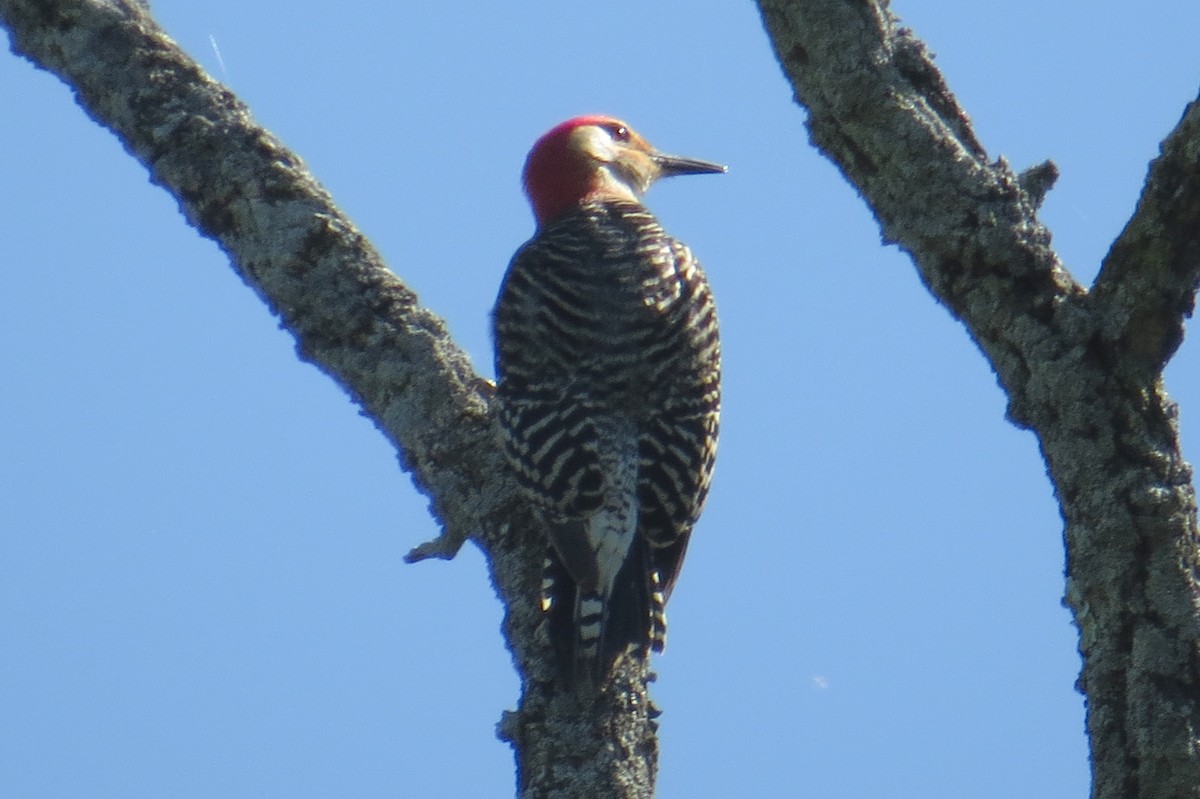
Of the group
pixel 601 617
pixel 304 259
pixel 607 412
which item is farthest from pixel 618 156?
pixel 601 617

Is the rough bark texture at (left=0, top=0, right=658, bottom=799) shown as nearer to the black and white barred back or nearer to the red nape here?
the black and white barred back

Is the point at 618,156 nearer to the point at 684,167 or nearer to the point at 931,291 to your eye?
the point at 684,167

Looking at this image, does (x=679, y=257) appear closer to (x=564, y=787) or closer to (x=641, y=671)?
(x=641, y=671)

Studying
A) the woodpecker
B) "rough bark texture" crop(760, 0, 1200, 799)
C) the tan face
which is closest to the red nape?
the tan face

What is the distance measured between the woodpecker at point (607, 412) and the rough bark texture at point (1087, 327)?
1289 mm

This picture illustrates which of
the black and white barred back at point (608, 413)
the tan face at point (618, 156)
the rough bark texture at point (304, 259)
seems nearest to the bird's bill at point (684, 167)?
the tan face at point (618, 156)

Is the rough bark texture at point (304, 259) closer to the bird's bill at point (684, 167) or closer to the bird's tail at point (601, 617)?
the bird's tail at point (601, 617)

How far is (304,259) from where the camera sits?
196 inches

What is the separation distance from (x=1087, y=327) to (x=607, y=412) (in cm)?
208

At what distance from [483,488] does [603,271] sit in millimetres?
1547

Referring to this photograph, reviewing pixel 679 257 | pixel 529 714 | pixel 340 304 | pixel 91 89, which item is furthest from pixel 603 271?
pixel 529 714

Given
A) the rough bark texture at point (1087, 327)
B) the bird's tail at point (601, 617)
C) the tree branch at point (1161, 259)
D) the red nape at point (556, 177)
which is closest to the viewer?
the rough bark texture at point (1087, 327)

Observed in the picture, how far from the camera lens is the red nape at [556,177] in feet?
24.7

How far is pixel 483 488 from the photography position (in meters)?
4.82
